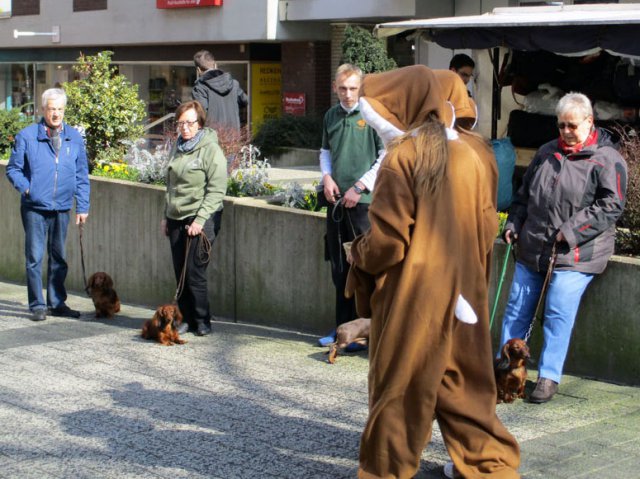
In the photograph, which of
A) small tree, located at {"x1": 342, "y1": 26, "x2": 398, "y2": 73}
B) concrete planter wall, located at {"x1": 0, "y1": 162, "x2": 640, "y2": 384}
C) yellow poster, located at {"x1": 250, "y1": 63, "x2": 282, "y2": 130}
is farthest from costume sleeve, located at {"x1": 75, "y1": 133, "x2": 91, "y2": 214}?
yellow poster, located at {"x1": 250, "y1": 63, "x2": 282, "y2": 130}

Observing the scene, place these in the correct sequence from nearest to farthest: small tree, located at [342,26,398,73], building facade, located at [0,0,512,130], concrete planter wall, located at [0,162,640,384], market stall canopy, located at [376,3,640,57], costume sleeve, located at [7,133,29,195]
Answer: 1. concrete planter wall, located at [0,162,640,384]
2. costume sleeve, located at [7,133,29,195]
3. market stall canopy, located at [376,3,640,57]
4. small tree, located at [342,26,398,73]
5. building facade, located at [0,0,512,130]

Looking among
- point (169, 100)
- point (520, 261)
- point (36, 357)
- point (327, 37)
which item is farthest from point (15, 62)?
point (520, 261)

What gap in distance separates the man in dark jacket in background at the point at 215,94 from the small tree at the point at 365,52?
27.8 ft

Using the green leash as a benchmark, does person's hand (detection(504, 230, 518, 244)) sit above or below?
above

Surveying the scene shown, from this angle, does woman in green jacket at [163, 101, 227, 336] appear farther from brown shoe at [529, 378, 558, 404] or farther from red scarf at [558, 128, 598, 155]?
brown shoe at [529, 378, 558, 404]

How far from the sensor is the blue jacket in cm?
960

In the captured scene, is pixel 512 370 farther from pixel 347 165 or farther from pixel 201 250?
pixel 201 250

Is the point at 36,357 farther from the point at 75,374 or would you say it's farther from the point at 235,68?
the point at 235,68

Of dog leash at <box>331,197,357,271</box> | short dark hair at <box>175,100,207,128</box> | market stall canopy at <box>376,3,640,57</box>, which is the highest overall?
market stall canopy at <box>376,3,640,57</box>

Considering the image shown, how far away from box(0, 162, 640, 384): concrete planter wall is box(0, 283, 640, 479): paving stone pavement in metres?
0.28

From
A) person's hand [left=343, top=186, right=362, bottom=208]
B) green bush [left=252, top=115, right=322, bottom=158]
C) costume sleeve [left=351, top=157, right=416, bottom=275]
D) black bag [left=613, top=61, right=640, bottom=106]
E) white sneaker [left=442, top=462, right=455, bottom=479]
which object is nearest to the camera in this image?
costume sleeve [left=351, top=157, right=416, bottom=275]

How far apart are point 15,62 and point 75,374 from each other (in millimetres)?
29020

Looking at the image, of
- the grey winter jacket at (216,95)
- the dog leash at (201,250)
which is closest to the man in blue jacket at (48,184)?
the dog leash at (201,250)

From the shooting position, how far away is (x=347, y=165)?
7945 millimetres
